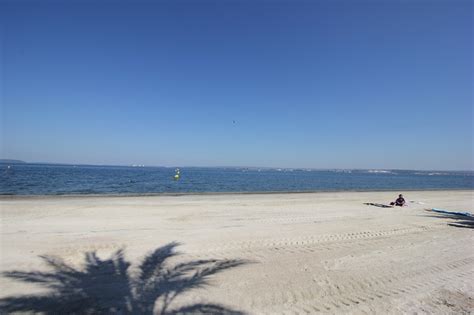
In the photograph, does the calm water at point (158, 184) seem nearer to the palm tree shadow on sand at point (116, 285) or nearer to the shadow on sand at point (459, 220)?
the shadow on sand at point (459, 220)

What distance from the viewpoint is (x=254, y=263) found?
23.8 feet

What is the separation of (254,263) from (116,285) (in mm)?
3217

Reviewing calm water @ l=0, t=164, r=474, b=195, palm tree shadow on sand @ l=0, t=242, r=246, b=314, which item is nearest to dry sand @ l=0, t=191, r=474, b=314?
palm tree shadow on sand @ l=0, t=242, r=246, b=314

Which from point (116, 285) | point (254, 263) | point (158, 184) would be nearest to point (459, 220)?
point (254, 263)

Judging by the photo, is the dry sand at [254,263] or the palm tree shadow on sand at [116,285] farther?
the dry sand at [254,263]

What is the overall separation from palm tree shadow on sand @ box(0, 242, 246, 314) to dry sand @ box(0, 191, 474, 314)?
33 mm

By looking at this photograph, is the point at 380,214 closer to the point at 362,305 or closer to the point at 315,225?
the point at 315,225

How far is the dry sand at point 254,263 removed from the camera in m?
5.32

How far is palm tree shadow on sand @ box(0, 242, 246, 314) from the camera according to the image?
→ 4.84 m

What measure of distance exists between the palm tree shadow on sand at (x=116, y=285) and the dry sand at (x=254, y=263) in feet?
0.11

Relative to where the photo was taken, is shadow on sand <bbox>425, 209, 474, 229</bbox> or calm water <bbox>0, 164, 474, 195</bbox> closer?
shadow on sand <bbox>425, 209, 474, 229</bbox>

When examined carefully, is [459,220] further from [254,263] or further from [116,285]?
[116,285]

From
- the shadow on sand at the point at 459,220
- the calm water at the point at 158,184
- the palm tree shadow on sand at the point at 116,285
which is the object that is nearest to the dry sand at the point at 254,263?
the palm tree shadow on sand at the point at 116,285

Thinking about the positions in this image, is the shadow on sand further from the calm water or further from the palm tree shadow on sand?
the calm water
